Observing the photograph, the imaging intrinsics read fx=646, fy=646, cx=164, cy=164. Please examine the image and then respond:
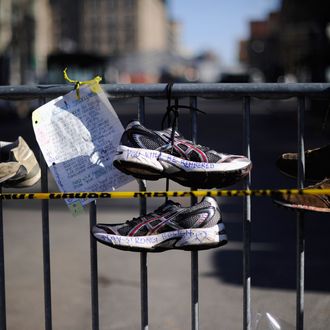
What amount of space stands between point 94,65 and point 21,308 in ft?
112

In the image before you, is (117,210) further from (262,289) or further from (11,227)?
(262,289)

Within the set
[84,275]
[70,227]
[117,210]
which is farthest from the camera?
[117,210]

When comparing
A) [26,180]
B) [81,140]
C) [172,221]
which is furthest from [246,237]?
[26,180]

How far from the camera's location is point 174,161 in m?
2.53

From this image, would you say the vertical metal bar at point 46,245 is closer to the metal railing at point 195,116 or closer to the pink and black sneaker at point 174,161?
the metal railing at point 195,116

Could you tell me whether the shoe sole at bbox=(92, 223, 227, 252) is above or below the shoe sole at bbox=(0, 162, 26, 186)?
below

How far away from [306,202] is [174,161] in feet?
1.84

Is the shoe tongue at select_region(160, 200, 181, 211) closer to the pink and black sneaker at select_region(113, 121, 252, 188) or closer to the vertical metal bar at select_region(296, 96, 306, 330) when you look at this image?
the pink and black sneaker at select_region(113, 121, 252, 188)

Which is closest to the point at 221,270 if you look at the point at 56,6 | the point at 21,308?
the point at 21,308

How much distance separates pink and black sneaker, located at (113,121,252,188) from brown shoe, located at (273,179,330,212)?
20cm

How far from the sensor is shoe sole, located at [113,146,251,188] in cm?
249

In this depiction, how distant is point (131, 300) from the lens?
4.96 m

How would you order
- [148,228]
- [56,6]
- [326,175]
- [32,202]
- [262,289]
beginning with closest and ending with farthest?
[148,228] < [326,175] < [262,289] < [32,202] < [56,6]

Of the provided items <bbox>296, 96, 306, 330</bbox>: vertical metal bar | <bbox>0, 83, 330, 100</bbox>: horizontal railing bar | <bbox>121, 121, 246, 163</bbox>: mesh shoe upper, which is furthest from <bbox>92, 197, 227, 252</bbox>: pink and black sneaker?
<bbox>0, 83, 330, 100</bbox>: horizontal railing bar
